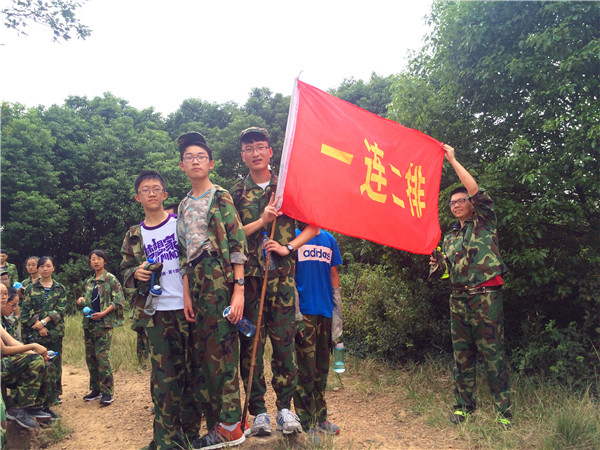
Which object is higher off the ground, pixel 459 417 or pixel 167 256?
pixel 167 256

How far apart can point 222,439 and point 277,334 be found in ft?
2.57

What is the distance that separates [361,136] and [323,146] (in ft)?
1.57

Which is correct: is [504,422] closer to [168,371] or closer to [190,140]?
[168,371]

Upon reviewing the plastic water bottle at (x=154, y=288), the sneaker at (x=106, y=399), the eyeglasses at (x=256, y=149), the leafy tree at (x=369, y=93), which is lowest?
the sneaker at (x=106, y=399)

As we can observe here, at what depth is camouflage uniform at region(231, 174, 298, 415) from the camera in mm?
3410

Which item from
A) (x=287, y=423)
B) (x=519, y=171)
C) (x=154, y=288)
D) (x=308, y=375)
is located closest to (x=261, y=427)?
(x=287, y=423)

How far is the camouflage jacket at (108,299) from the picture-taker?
5.98 metres

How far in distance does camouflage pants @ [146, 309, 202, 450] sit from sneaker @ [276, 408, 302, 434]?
73 centimetres

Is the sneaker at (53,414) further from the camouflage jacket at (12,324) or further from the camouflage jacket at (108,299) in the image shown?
the camouflage jacket at (108,299)

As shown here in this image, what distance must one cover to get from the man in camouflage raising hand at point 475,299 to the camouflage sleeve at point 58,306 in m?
4.85

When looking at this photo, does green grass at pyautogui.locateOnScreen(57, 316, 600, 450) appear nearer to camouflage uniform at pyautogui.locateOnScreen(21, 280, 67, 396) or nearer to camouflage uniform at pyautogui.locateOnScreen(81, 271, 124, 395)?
camouflage uniform at pyautogui.locateOnScreen(81, 271, 124, 395)

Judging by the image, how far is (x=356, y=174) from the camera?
149 inches

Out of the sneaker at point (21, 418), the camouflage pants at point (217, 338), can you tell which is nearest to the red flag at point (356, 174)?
the camouflage pants at point (217, 338)

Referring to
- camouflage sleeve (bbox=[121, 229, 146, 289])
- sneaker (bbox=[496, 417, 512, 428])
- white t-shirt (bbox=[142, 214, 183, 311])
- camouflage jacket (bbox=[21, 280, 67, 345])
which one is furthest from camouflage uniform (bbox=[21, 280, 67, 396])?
sneaker (bbox=[496, 417, 512, 428])
